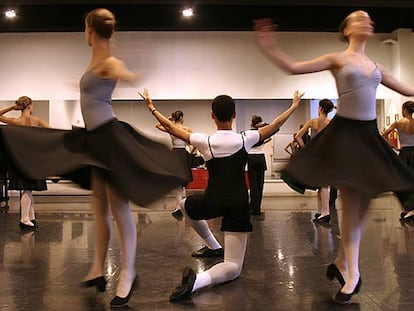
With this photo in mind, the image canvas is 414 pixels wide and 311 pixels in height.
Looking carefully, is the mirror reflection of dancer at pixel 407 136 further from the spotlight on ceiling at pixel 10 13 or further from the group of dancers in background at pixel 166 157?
the spotlight on ceiling at pixel 10 13

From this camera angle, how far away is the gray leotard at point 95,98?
2.29 m

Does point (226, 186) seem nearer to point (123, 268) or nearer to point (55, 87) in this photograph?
point (123, 268)

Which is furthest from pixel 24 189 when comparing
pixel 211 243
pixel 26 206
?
pixel 211 243

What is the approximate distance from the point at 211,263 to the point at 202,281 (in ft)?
2.70

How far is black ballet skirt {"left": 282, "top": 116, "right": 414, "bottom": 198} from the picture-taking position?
7.32 ft

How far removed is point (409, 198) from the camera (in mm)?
2295

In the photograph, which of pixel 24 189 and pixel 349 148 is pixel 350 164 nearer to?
pixel 349 148

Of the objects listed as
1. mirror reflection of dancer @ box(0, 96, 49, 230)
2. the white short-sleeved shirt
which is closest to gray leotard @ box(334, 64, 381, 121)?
the white short-sleeved shirt

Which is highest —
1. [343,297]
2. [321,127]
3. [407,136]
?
[321,127]

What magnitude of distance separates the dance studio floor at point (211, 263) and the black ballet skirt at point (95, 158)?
0.13 meters

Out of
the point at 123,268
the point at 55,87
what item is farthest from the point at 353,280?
the point at 55,87

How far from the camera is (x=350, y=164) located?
2.27m

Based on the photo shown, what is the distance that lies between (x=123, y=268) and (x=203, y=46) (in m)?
8.14

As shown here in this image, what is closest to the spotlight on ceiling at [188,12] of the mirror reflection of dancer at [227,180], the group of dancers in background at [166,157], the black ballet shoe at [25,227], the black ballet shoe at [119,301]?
the black ballet shoe at [25,227]
